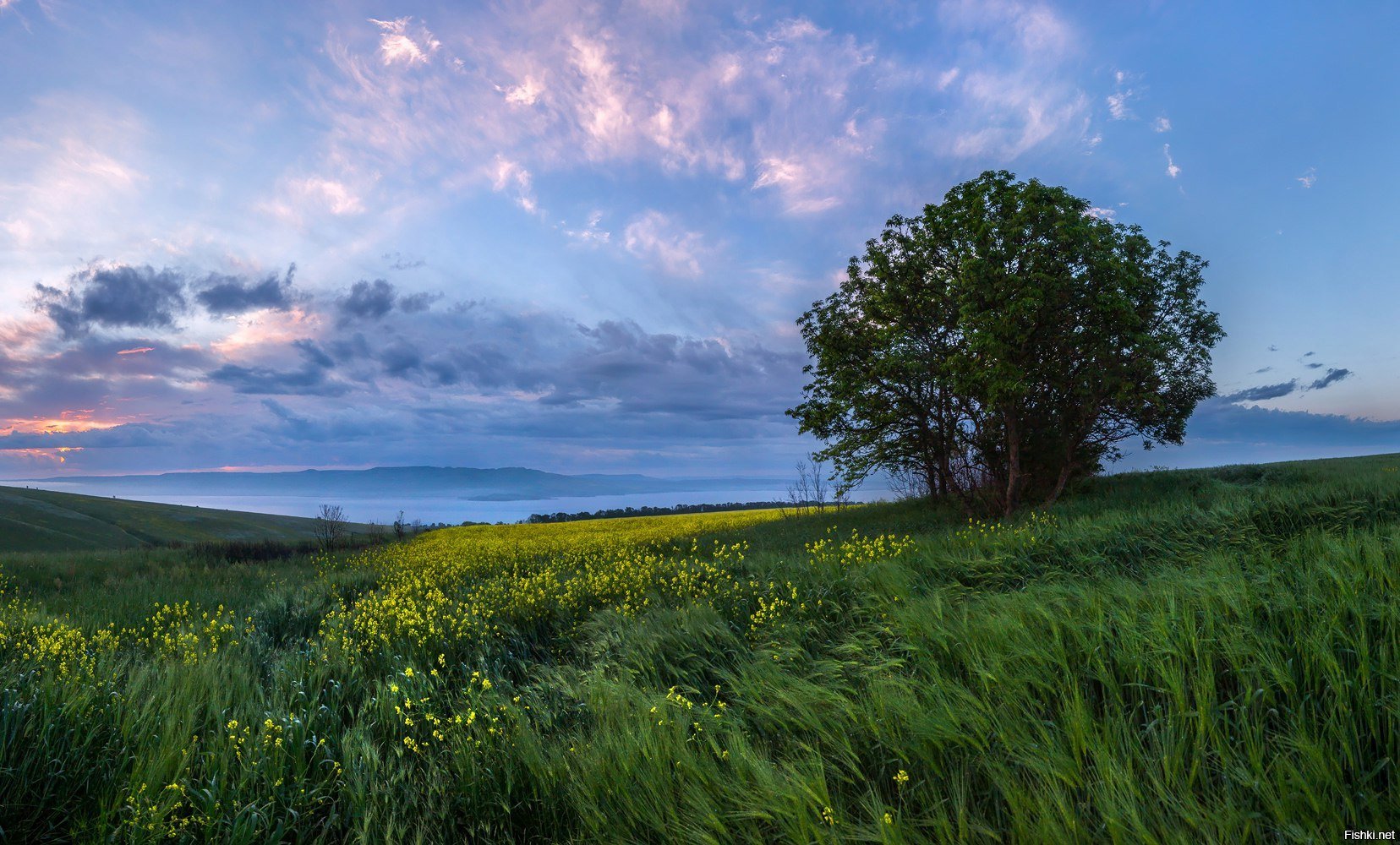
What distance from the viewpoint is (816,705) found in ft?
14.4

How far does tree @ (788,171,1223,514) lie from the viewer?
19516mm

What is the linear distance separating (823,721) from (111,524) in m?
74.9

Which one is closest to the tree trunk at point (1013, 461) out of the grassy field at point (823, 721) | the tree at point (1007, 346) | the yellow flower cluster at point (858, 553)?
the tree at point (1007, 346)

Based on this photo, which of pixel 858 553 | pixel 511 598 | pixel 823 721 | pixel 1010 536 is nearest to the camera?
pixel 823 721

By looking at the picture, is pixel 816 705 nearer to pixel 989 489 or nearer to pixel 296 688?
pixel 296 688

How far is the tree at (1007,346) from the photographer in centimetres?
1952

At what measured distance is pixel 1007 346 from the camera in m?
18.7

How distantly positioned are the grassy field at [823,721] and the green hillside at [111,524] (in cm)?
3573

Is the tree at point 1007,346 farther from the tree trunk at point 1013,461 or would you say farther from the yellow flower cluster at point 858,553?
the yellow flower cluster at point 858,553

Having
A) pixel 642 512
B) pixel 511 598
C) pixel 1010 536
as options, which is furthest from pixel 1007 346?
pixel 642 512

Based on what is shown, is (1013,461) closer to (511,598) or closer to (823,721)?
(511,598)

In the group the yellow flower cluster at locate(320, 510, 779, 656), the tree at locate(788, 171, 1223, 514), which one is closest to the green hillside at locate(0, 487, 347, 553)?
the yellow flower cluster at locate(320, 510, 779, 656)

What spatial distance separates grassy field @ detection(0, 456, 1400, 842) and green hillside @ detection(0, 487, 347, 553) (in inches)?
1407

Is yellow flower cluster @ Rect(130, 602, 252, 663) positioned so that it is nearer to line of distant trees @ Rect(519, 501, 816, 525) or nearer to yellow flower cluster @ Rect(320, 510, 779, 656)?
yellow flower cluster @ Rect(320, 510, 779, 656)
